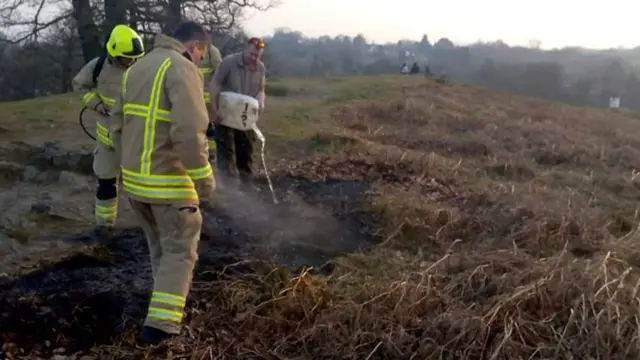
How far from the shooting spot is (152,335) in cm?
389

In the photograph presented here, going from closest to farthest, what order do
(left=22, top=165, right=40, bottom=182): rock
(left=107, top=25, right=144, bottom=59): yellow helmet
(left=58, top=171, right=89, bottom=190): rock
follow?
(left=107, top=25, right=144, bottom=59): yellow helmet → (left=58, top=171, right=89, bottom=190): rock → (left=22, top=165, right=40, bottom=182): rock

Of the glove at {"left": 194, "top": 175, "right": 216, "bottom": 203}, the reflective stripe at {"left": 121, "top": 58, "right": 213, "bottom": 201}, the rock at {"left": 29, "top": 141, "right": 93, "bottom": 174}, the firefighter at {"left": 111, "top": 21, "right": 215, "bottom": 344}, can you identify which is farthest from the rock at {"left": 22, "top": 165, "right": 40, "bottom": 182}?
the glove at {"left": 194, "top": 175, "right": 216, "bottom": 203}

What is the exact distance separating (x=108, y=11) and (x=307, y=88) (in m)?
7.03

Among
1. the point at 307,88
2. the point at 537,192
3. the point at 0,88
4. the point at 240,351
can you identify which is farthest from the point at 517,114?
the point at 0,88

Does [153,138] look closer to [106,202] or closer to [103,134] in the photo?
[103,134]

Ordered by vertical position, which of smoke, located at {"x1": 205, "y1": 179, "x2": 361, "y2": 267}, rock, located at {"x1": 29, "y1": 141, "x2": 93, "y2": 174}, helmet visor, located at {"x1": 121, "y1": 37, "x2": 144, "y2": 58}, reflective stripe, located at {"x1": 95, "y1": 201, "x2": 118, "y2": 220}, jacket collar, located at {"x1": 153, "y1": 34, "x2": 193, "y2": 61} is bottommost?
smoke, located at {"x1": 205, "y1": 179, "x2": 361, "y2": 267}

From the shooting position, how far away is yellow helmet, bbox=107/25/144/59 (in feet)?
17.8

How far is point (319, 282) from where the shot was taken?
4812 millimetres

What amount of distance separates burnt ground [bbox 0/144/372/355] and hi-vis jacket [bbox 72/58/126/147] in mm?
917

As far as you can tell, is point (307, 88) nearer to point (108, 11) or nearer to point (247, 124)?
point (108, 11)

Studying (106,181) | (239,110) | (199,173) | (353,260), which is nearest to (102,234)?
(106,181)

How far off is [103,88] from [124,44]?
19.6 inches

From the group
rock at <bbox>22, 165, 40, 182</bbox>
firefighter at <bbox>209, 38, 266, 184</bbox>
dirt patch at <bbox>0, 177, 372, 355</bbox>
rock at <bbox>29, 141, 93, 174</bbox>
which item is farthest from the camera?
rock at <bbox>29, 141, 93, 174</bbox>

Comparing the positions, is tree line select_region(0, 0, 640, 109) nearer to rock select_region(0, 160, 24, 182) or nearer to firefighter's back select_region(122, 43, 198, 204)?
rock select_region(0, 160, 24, 182)
